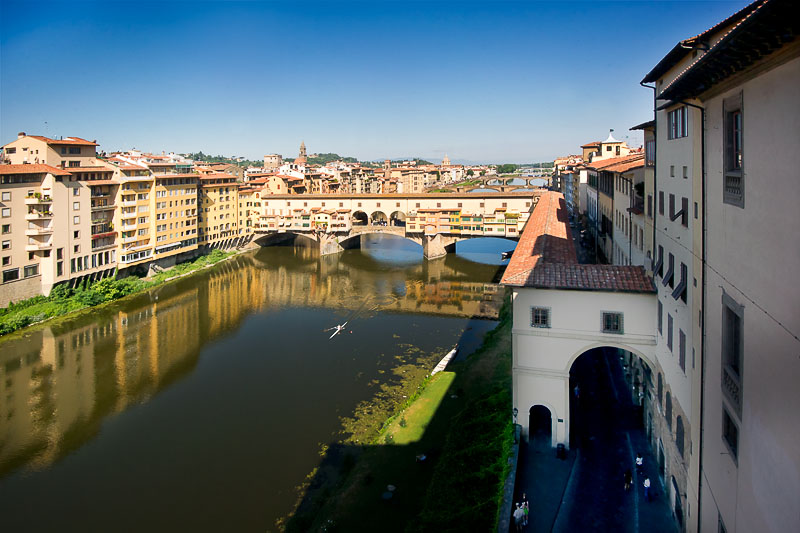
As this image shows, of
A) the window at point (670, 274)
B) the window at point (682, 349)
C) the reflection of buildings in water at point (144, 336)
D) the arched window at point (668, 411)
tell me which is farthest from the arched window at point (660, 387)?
the reflection of buildings in water at point (144, 336)

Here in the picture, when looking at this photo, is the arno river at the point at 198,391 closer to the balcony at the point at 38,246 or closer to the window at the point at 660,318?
the balcony at the point at 38,246

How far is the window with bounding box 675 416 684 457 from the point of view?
372 inches

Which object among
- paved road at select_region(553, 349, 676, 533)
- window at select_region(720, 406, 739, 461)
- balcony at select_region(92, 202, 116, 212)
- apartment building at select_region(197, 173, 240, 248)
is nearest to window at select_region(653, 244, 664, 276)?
paved road at select_region(553, 349, 676, 533)

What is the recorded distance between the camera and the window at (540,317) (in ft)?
39.8

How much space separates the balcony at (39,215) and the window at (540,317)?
83.7ft

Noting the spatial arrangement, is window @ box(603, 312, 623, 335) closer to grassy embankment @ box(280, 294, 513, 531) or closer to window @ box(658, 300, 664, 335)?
window @ box(658, 300, 664, 335)

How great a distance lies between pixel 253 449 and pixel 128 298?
1905cm

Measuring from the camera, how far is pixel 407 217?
142 feet

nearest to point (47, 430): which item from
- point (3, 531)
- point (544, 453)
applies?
point (3, 531)

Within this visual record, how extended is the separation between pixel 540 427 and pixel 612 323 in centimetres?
314

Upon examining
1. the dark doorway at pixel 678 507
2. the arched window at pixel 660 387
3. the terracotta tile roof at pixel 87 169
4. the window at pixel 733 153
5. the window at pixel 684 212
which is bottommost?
the dark doorway at pixel 678 507

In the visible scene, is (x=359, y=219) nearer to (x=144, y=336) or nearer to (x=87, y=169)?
(x=87, y=169)

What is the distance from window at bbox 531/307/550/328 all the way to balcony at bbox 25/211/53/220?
25.5m

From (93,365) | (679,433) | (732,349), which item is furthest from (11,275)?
(732,349)
